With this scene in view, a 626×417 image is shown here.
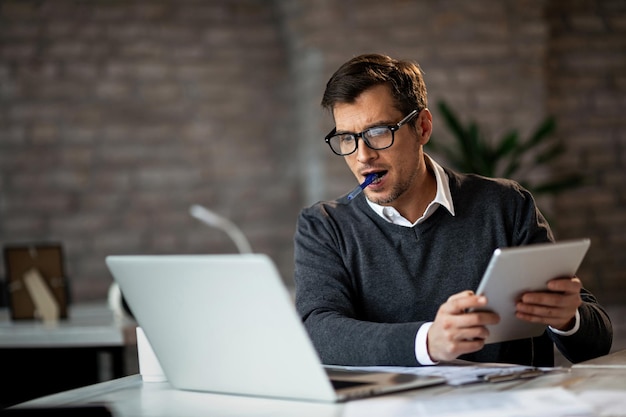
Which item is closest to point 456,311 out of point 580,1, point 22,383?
point 22,383

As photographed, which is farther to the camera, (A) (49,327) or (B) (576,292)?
(A) (49,327)

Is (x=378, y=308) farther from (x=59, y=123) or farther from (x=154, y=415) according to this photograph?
(x=59, y=123)

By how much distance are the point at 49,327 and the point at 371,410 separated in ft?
7.26

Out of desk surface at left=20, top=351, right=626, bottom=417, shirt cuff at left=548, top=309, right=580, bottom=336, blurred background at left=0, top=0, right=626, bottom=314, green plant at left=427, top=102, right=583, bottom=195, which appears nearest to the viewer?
desk surface at left=20, top=351, right=626, bottom=417

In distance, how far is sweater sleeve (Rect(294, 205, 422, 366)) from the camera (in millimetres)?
1635

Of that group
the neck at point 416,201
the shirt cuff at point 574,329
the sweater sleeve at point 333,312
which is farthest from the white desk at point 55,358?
the shirt cuff at point 574,329

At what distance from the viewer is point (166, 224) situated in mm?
5422

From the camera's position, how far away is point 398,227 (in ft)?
6.63

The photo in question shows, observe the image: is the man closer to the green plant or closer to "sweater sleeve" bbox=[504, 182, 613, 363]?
"sweater sleeve" bbox=[504, 182, 613, 363]

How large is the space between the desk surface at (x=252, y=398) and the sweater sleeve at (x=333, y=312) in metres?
0.24

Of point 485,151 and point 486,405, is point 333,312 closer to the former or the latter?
point 486,405

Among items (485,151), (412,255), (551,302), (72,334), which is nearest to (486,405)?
(551,302)

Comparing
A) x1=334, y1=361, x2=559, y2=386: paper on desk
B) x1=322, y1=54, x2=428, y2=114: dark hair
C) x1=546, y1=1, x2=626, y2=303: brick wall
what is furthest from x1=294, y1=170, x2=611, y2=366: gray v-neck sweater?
x1=546, y1=1, x2=626, y2=303: brick wall

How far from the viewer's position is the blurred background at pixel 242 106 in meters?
5.13
